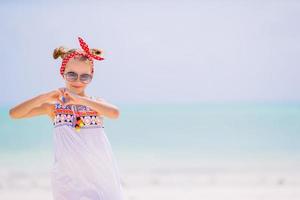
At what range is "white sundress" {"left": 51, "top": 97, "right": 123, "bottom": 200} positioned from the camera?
324cm

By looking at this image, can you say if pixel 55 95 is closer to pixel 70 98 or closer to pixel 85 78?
pixel 70 98

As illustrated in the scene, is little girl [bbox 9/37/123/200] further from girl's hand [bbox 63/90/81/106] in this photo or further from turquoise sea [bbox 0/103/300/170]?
turquoise sea [bbox 0/103/300/170]

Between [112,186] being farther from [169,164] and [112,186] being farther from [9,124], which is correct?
[9,124]

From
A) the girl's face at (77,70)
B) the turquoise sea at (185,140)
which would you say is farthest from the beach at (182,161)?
Result: the girl's face at (77,70)

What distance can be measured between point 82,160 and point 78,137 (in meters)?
0.12

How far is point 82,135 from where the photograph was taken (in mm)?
3291

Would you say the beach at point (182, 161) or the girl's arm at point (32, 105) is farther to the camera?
the beach at point (182, 161)

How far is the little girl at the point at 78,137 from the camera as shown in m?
3.21

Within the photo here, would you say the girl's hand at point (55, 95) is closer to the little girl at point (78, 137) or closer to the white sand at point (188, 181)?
the little girl at point (78, 137)

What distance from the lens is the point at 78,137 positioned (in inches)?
129

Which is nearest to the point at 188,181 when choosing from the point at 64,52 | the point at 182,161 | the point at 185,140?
the point at 182,161

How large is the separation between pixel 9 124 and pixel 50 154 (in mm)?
7191

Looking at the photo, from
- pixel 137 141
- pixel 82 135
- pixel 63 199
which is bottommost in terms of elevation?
pixel 63 199

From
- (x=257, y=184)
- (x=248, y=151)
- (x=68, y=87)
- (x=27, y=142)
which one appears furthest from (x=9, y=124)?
(x=68, y=87)
